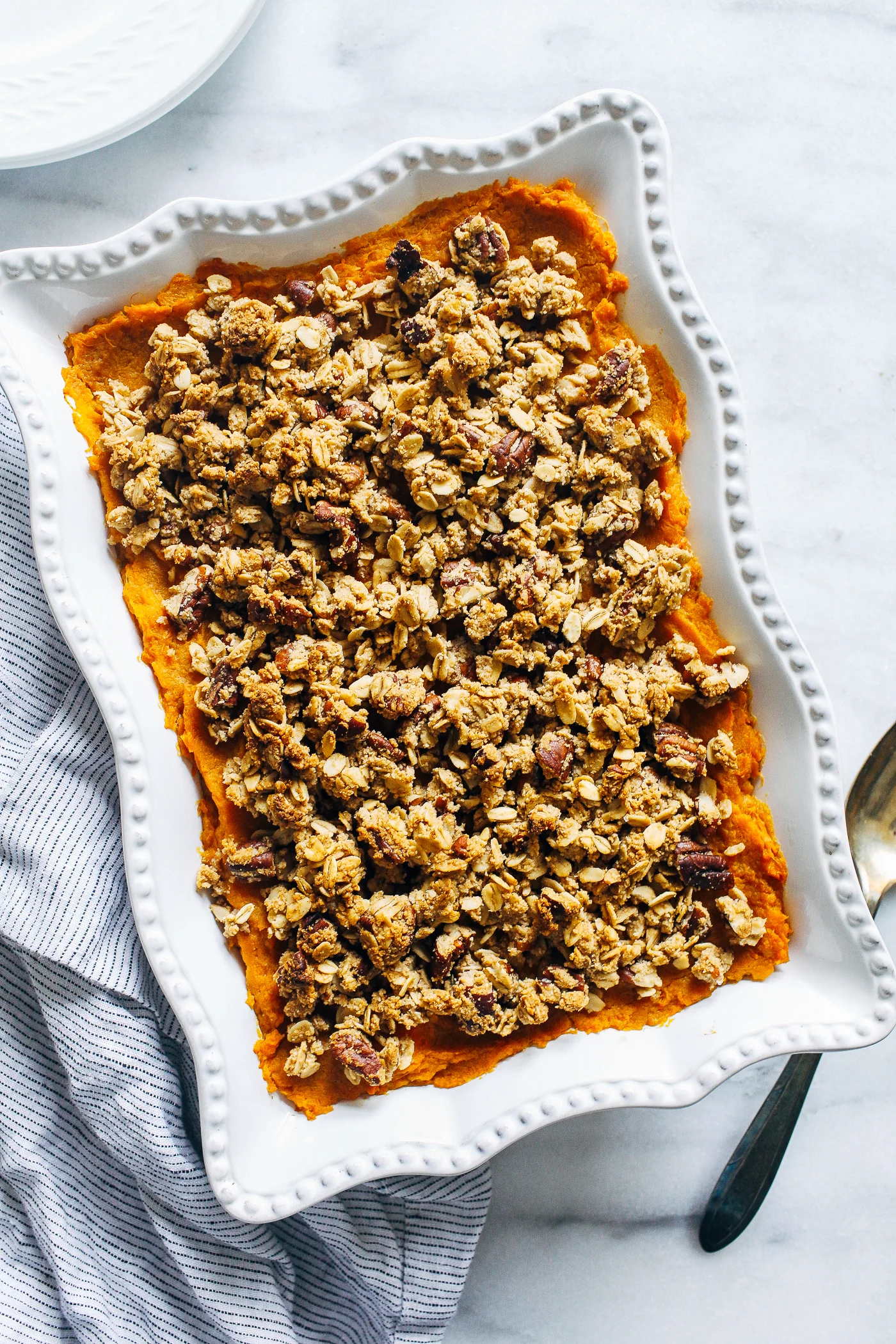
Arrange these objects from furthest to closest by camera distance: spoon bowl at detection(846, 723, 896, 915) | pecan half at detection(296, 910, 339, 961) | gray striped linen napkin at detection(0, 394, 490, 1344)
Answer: spoon bowl at detection(846, 723, 896, 915)
gray striped linen napkin at detection(0, 394, 490, 1344)
pecan half at detection(296, 910, 339, 961)

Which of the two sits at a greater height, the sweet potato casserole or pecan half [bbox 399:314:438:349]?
pecan half [bbox 399:314:438:349]

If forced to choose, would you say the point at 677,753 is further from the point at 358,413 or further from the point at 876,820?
the point at 358,413

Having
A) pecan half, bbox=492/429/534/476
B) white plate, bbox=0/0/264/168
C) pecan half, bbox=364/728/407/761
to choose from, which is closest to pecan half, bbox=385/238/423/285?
pecan half, bbox=492/429/534/476

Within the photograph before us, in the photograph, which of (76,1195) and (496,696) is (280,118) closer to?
(496,696)

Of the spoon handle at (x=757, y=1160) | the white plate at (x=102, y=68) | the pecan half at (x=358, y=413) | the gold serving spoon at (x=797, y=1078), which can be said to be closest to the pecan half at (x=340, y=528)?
the pecan half at (x=358, y=413)

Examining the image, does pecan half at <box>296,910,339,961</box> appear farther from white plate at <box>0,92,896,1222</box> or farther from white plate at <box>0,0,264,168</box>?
white plate at <box>0,0,264,168</box>

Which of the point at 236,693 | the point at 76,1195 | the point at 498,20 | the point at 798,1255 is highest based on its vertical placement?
the point at 498,20

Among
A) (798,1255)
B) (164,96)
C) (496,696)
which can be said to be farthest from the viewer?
(798,1255)

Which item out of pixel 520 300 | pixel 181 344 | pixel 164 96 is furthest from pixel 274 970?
pixel 164 96
